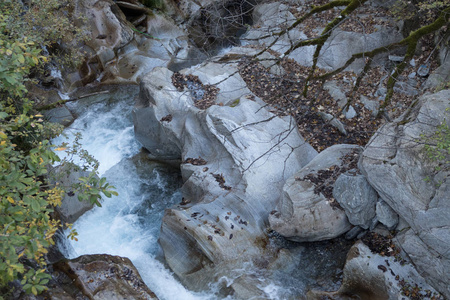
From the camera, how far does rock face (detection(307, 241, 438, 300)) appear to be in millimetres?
6301

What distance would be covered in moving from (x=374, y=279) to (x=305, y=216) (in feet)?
5.42

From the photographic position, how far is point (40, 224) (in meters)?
4.66

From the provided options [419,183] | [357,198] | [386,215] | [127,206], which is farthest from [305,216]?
[127,206]

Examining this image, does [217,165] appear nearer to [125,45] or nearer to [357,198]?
[357,198]

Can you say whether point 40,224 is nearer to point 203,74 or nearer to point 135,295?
point 135,295

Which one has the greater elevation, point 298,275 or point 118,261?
point 118,261

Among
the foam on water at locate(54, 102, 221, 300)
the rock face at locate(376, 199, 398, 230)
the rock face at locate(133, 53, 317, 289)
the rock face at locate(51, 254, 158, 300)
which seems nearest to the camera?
the rock face at locate(51, 254, 158, 300)

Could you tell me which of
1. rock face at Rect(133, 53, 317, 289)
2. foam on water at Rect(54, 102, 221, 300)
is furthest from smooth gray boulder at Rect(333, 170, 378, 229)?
foam on water at Rect(54, 102, 221, 300)

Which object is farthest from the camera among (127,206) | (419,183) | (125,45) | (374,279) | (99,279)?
(125,45)

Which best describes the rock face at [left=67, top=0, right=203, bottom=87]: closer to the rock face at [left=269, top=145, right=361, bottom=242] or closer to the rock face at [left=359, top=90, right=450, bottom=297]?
the rock face at [left=269, top=145, right=361, bottom=242]

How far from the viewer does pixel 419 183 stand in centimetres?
637

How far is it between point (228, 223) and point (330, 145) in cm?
356

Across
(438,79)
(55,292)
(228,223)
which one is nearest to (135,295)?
(55,292)

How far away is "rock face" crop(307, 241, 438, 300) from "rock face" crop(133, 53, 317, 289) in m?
1.58
